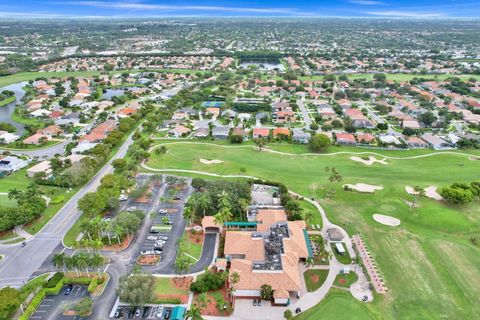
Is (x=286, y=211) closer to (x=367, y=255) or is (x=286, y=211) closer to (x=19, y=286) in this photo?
(x=367, y=255)

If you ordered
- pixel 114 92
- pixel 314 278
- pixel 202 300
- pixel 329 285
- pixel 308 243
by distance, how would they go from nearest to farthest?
pixel 202 300 < pixel 329 285 < pixel 314 278 < pixel 308 243 < pixel 114 92

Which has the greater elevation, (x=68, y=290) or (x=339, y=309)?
(x=339, y=309)

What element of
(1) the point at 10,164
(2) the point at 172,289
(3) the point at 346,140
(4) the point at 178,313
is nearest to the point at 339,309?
(4) the point at 178,313

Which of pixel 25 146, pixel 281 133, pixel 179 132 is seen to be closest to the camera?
pixel 25 146

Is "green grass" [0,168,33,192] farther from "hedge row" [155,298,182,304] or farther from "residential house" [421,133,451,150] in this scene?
"residential house" [421,133,451,150]

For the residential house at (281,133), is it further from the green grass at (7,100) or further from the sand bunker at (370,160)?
the green grass at (7,100)

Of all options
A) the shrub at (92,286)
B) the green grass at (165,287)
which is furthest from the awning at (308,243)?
the shrub at (92,286)

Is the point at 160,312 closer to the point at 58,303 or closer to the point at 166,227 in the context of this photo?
the point at 58,303
